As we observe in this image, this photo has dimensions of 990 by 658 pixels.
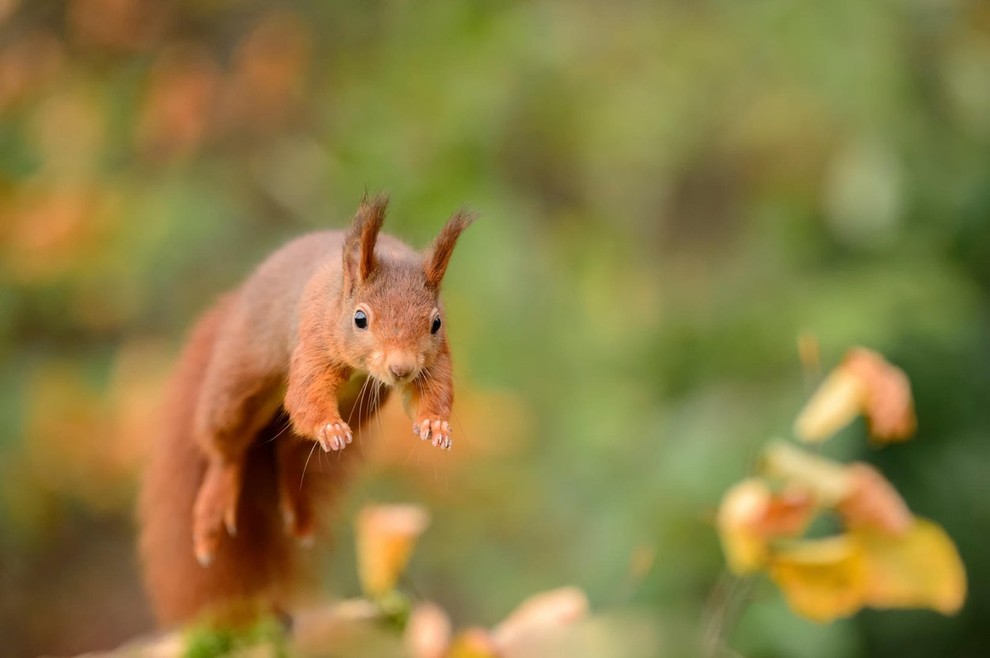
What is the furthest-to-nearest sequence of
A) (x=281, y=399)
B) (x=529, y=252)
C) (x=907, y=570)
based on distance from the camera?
(x=529, y=252) → (x=907, y=570) → (x=281, y=399)

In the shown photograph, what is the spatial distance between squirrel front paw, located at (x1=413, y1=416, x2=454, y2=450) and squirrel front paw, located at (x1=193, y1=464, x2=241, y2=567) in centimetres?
25

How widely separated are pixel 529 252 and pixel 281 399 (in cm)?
239

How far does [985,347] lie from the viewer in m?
2.74

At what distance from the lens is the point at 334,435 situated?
2.00 feet

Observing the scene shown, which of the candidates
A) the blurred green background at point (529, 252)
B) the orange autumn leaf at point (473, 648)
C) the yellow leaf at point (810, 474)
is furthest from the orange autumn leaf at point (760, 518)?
the blurred green background at point (529, 252)

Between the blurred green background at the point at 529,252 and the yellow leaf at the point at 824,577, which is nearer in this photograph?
the yellow leaf at the point at 824,577

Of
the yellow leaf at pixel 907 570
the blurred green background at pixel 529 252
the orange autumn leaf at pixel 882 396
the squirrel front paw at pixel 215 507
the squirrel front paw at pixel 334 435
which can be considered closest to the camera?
the squirrel front paw at pixel 334 435

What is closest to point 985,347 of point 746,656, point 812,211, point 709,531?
point 812,211

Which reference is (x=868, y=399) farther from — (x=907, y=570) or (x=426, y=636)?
(x=426, y=636)

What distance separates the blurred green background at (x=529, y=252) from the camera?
2.46 metres

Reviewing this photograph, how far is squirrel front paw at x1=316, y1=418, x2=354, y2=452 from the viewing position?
0.60m

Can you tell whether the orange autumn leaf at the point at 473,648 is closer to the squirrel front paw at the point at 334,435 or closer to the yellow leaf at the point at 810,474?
the yellow leaf at the point at 810,474

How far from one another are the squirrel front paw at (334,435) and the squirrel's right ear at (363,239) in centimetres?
9

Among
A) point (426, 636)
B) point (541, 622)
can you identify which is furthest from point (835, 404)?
point (426, 636)
